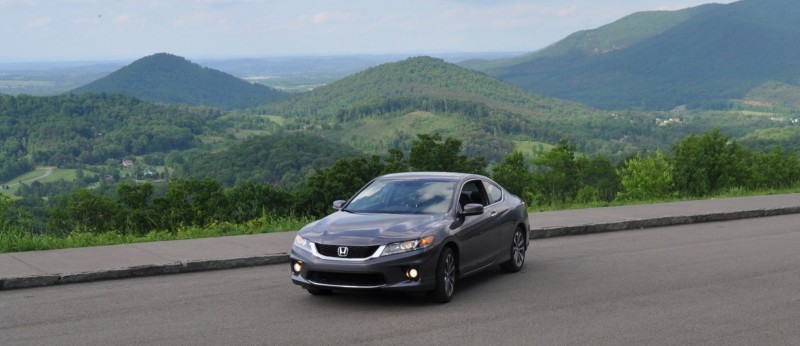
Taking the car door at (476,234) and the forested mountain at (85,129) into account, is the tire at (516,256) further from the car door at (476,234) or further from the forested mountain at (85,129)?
the forested mountain at (85,129)

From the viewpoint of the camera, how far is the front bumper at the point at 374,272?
968cm

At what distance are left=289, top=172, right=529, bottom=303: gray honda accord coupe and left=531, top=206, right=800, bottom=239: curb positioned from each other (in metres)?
4.17

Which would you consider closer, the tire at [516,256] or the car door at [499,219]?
the car door at [499,219]

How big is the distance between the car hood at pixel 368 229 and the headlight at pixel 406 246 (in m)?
0.05

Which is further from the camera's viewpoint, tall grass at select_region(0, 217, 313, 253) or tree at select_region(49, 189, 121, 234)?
tree at select_region(49, 189, 121, 234)

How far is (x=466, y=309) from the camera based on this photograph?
32.6 feet

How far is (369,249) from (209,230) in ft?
21.0

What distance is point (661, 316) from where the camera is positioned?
9.52 metres

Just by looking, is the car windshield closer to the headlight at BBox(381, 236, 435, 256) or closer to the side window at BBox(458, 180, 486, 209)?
the side window at BBox(458, 180, 486, 209)

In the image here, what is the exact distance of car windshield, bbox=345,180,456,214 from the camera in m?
11.0

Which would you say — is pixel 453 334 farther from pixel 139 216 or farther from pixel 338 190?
pixel 338 190

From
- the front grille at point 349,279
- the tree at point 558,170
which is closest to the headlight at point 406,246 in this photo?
the front grille at point 349,279

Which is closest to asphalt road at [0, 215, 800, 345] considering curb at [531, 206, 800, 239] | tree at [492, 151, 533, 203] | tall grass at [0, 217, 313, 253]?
tall grass at [0, 217, 313, 253]

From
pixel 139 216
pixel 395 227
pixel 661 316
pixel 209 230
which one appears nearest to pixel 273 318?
pixel 395 227
